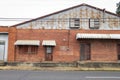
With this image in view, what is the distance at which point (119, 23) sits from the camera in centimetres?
3008

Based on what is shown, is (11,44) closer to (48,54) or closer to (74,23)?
(48,54)

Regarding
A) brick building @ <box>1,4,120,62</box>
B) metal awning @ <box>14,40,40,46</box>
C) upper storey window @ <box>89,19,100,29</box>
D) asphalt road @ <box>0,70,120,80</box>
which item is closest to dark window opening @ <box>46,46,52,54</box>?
brick building @ <box>1,4,120,62</box>

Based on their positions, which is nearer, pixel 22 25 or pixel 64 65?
pixel 64 65

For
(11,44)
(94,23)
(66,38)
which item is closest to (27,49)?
(11,44)

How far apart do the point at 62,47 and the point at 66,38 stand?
129 centimetres

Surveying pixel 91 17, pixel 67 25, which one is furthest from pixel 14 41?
pixel 91 17

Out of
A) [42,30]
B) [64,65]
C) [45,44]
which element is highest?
[42,30]

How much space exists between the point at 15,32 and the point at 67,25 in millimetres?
6849

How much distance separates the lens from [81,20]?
98.3 ft

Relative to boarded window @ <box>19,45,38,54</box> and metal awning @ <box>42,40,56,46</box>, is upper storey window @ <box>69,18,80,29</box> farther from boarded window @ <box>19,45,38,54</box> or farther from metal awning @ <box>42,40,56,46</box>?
boarded window @ <box>19,45,38,54</box>

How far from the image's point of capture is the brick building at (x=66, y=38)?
96.7 feet

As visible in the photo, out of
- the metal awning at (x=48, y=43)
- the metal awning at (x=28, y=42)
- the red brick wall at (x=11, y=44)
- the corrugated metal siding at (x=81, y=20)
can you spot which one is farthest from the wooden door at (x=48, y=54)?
the red brick wall at (x=11, y=44)

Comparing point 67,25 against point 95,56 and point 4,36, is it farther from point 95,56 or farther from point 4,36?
point 4,36

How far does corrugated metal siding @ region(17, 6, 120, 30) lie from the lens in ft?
98.0
